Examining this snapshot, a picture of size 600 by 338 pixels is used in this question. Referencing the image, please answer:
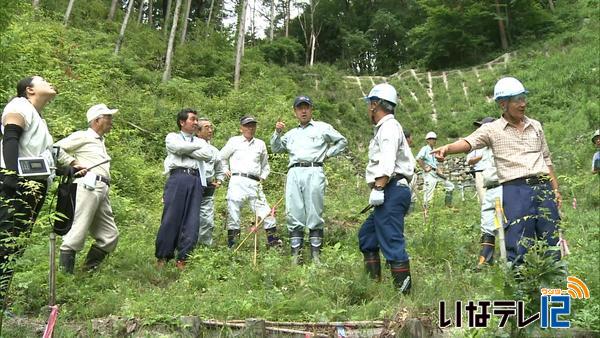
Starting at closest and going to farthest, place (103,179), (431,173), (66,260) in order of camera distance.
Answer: (66,260) → (103,179) → (431,173)

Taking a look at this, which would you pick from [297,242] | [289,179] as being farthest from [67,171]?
[297,242]

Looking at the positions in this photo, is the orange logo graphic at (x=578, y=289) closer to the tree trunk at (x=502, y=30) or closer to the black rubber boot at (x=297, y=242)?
the black rubber boot at (x=297, y=242)

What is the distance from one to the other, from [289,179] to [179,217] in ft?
4.18

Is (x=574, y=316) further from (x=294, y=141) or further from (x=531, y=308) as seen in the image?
(x=294, y=141)

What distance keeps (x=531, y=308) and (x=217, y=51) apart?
71.8 feet

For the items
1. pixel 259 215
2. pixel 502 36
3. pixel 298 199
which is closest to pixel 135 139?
pixel 259 215

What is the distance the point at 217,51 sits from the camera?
23.6 m

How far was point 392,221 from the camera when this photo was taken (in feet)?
14.6

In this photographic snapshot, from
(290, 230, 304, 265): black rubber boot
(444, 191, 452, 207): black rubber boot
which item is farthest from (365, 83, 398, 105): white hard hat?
(444, 191, 452, 207): black rubber boot

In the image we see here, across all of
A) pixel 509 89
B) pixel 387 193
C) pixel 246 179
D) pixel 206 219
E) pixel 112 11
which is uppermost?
pixel 112 11

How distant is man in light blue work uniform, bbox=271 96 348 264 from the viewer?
19.0 ft

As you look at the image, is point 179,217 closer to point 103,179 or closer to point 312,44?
point 103,179

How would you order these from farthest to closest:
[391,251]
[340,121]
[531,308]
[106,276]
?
1. [340,121]
2. [106,276]
3. [391,251]
4. [531,308]

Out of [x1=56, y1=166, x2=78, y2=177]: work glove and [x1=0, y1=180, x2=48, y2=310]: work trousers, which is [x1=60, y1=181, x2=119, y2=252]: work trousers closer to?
[x1=56, y1=166, x2=78, y2=177]: work glove
